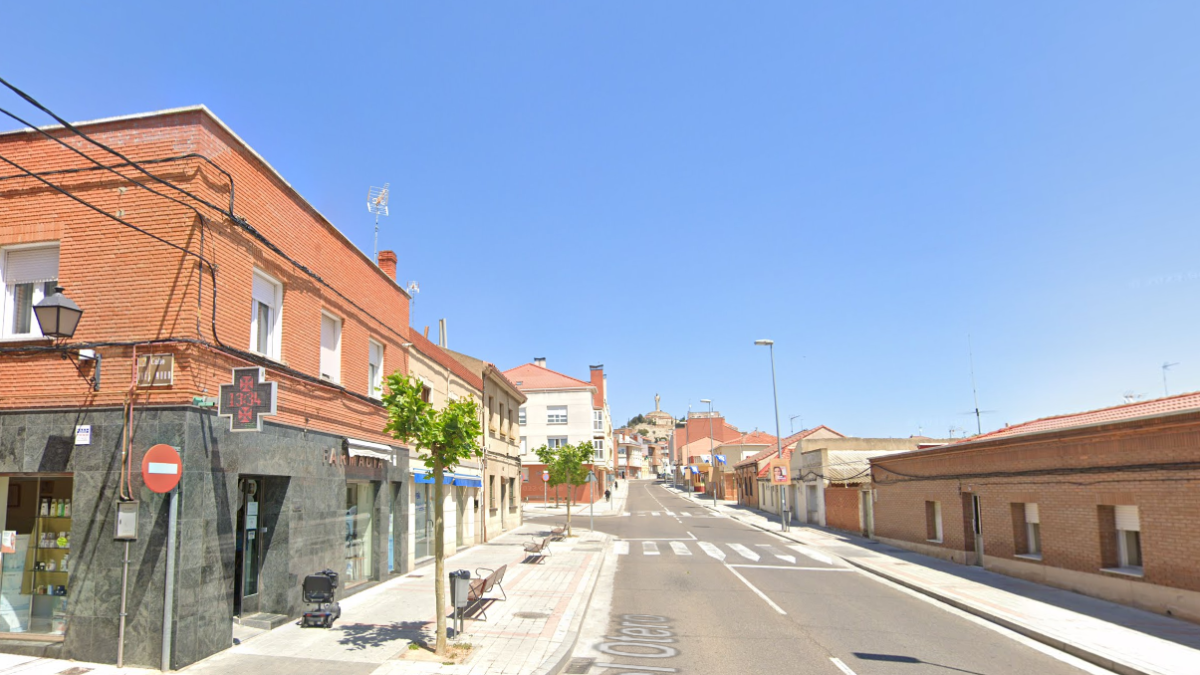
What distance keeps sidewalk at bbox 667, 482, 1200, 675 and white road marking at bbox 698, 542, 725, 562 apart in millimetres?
4171

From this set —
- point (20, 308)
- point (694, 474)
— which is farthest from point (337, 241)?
point (694, 474)

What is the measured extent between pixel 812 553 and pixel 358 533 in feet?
54.2

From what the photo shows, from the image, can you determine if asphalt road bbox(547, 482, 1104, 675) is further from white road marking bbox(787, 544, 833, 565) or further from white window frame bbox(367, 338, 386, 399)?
white window frame bbox(367, 338, 386, 399)

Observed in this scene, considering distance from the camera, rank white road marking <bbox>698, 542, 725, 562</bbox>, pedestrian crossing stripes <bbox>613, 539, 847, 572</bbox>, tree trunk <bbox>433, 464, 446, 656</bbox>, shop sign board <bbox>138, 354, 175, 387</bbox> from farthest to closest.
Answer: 1. white road marking <bbox>698, 542, 725, 562</bbox>
2. pedestrian crossing stripes <bbox>613, 539, 847, 572</bbox>
3. tree trunk <bbox>433, 464, 446, 656</bbox>
4. shop sign board <bbox>138, 354, 175, 387</bbox>

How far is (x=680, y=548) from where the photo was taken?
88.0 ft

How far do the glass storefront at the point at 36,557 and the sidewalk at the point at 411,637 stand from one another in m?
2.39

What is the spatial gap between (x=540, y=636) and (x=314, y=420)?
18.5 feet

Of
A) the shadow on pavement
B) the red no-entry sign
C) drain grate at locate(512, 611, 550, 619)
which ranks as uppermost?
the red no-entry sign

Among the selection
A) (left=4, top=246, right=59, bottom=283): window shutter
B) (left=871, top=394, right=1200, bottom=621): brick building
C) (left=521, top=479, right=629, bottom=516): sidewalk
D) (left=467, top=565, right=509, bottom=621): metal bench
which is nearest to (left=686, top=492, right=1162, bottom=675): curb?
(left=871, top=394, right=1200, bottom=621): brick building

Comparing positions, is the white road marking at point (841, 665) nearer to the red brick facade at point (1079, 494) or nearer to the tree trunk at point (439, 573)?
the tree trunk at point (439, 573)

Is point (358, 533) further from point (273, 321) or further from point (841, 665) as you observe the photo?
point (841, 665)

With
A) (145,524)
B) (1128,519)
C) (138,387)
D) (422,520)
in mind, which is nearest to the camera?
(145,524)

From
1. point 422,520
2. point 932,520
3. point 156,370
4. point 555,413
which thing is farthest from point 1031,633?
point 555,413

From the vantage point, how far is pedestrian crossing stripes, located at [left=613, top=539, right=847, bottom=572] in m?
22.3
